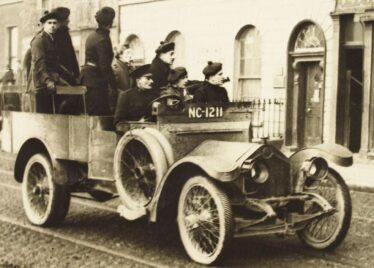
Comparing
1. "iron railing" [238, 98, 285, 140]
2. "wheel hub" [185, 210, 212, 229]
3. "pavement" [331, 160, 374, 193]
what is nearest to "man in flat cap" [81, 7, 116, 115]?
"wheel hub" [185, 210, 212, 229]

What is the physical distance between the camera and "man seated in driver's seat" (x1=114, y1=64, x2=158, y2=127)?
7.65 m

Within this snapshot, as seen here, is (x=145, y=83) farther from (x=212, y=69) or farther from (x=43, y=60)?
(x=43, y=60)

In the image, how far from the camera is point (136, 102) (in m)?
7.67

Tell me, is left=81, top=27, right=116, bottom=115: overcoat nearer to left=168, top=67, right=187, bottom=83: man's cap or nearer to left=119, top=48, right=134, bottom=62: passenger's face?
left=168, top=67, right=187, bottom=83: man's cap

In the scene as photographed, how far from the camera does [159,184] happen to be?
271 inches

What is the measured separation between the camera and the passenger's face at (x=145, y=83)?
7710 mm

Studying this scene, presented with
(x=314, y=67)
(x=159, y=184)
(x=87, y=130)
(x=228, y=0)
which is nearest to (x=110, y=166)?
(x=87, y=130)

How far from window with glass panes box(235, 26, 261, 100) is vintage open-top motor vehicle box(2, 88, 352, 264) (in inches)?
455

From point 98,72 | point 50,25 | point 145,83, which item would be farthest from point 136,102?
point 50,25

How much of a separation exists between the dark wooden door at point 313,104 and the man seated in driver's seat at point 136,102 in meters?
10.6

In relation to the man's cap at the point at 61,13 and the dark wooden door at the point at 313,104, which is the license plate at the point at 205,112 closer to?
the man's cap at the point at 61,13

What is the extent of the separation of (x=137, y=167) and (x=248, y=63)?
12.6 metres

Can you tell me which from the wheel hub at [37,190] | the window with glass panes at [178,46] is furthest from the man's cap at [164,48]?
the window with glass panes at [178,46]

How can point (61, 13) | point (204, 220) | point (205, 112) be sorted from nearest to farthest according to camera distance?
point (204, 220) < point (205, 112) < point (61, 13)
